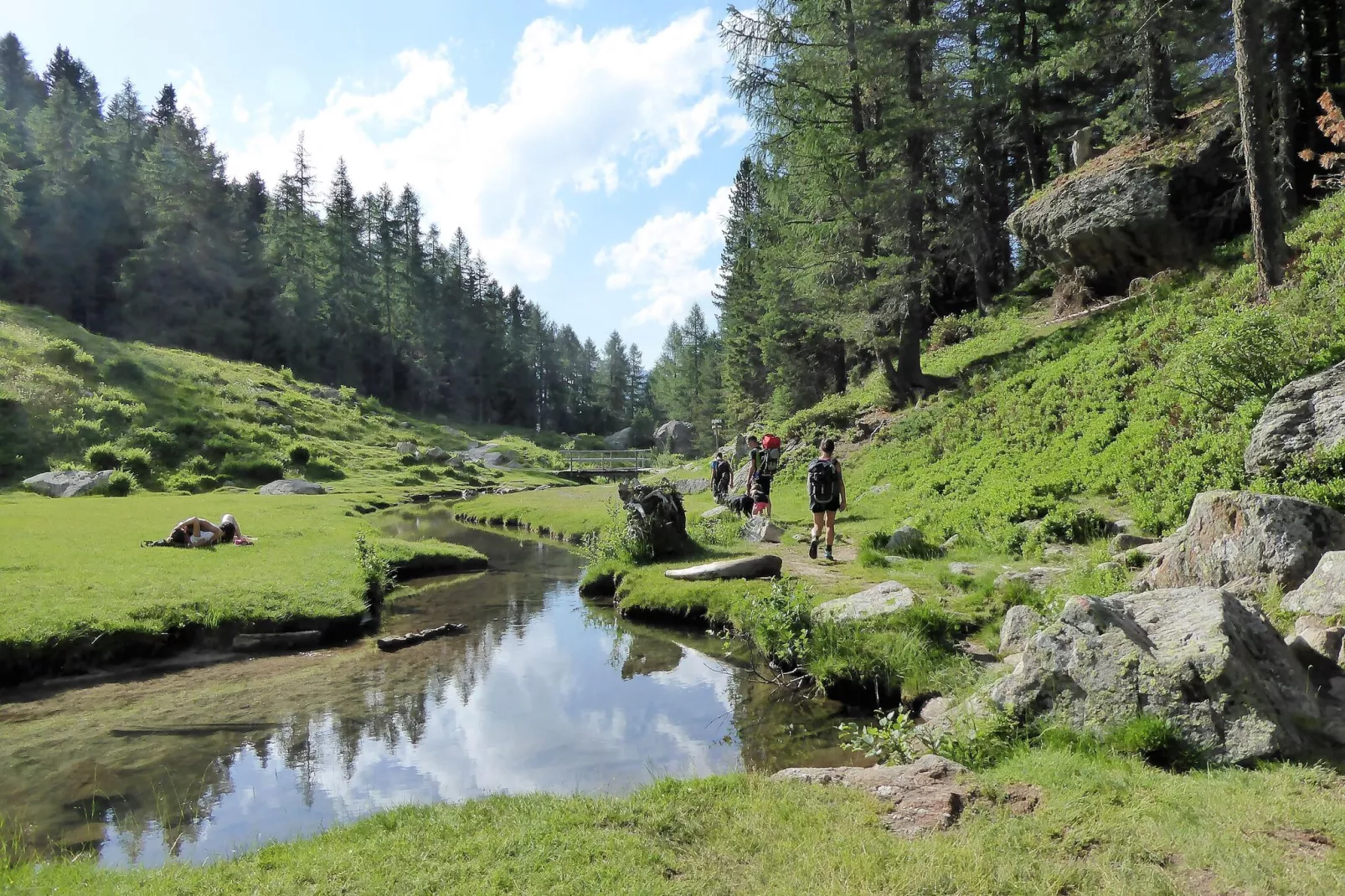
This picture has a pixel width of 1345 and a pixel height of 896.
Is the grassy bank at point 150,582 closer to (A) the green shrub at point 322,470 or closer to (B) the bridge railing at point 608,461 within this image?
(A) the green shrub at point 322,470

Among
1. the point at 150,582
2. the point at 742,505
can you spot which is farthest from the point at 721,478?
the point at 150,582

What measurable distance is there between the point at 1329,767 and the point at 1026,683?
2.11 meters

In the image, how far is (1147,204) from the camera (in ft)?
73.6

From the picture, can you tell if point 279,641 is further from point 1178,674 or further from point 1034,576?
point 1178,674

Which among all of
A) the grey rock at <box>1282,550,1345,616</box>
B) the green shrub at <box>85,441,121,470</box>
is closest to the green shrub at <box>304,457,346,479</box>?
the green shrub at <box>85,441,121,470</box>

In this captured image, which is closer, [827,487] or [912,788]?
[912,788]

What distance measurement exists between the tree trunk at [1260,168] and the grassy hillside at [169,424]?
43.1 metres

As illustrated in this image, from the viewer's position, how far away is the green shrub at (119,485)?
3525cm

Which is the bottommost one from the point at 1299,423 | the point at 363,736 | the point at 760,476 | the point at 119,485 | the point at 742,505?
the point at 363,736

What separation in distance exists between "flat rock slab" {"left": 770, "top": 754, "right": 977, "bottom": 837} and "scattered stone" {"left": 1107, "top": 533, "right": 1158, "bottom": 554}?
23.7ft

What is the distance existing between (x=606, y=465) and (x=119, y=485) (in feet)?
140

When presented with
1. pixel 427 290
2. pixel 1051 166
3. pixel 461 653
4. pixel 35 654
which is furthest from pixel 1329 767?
pixel 427 290

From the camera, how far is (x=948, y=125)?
26016mm

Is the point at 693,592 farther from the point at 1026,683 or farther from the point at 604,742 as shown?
the point at 1026,683
